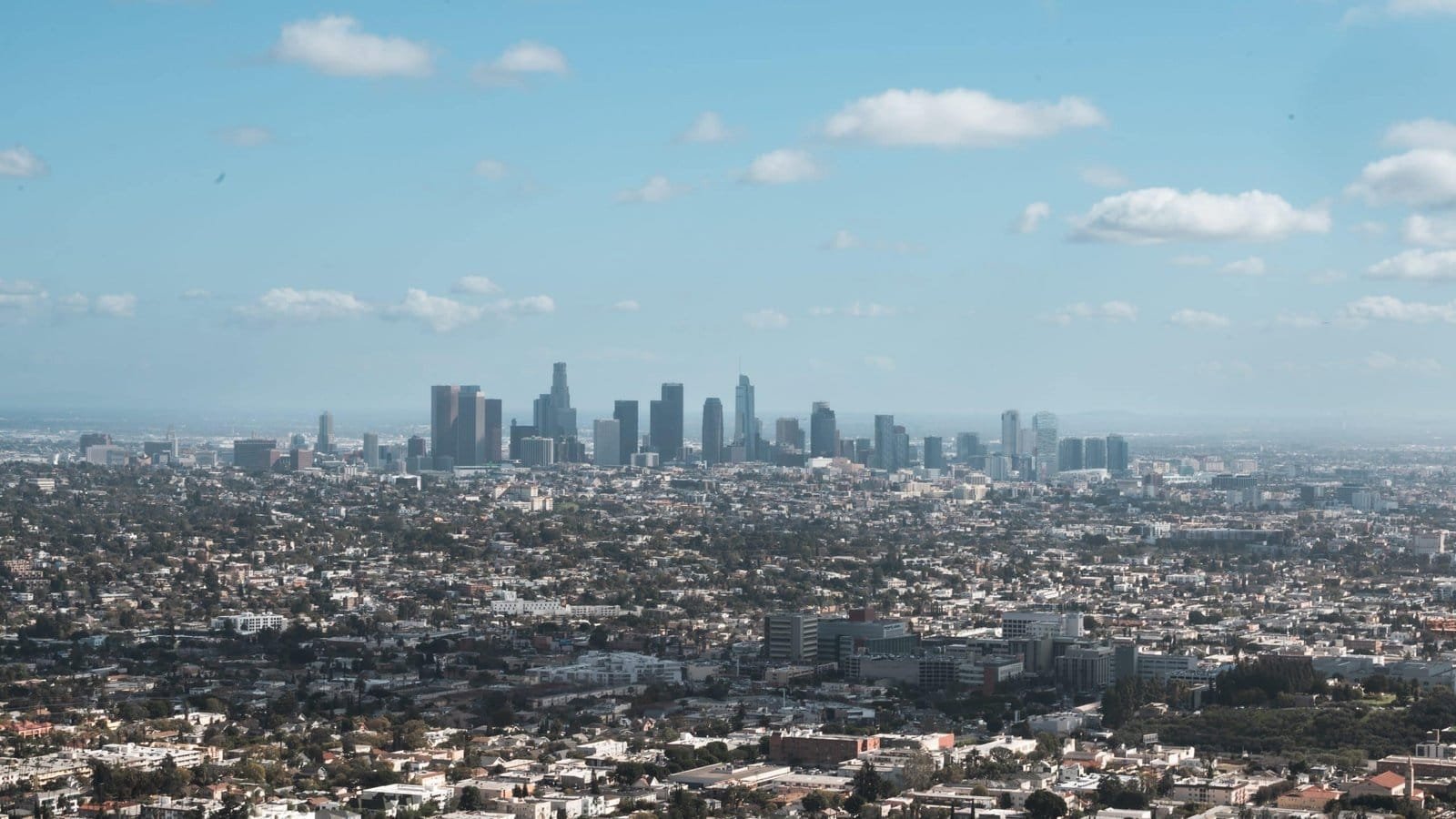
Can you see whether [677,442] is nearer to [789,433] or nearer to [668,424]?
[668,424]

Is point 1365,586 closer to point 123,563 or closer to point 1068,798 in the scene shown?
point 123,563

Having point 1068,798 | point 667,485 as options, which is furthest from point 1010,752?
point 667,485

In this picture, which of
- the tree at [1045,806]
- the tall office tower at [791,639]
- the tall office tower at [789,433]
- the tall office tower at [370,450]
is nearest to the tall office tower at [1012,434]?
the tall office tower at [789,433]

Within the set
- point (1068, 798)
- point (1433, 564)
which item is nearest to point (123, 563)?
point (1433, 564)

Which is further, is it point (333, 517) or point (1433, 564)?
point (333, 517)

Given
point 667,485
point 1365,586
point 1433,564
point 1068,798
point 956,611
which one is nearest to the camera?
point 1068,798

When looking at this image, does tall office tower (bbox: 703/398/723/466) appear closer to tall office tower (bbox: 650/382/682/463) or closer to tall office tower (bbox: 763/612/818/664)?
tall office tower (bbox: 650/382/682/463)

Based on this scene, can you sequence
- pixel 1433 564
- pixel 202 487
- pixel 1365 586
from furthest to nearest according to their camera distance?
pixel 202 487 → pixel 1433 564 → pixel 1365 586

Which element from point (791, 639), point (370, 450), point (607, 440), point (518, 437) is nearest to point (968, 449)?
point (607, 440)
